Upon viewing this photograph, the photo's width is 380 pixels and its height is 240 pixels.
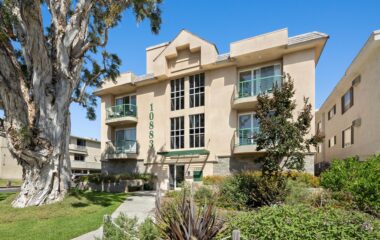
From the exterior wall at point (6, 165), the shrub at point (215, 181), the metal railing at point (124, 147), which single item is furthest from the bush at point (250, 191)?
the exterior wall at point (6, 165)

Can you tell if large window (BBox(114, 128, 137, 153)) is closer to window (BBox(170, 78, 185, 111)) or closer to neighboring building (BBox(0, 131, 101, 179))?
window (BBox(170, 78, 185, 111))

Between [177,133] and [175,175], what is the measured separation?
3.70 metres

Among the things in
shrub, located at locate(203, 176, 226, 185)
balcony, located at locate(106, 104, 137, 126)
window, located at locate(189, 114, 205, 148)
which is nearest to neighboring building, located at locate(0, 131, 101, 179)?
balcony, located at locate(106, 104, 137, 126)

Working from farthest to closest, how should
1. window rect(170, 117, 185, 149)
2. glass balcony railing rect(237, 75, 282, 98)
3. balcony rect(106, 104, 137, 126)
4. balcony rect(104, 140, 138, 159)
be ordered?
1. balcony rect(106, 104, 137, 126)
2. balcony rect(104, 140, 138, 159)
3. window rect(170, 117, 185, 149)
4. glass balcony railing rect(237, 75, 282, 98)

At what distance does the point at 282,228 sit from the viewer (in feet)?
17.7

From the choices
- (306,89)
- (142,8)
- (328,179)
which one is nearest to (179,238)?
(328,179)

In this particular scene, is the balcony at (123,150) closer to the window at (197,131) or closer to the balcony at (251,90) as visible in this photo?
the window at (197,131)

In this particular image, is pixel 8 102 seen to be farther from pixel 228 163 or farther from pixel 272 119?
pixel 228 163

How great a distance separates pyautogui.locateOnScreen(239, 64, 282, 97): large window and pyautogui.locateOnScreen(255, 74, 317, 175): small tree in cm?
618

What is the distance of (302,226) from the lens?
5.39m

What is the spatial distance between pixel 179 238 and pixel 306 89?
14.9m

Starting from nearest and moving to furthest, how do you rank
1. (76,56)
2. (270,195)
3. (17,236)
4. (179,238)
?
1. (179,238)
2. (17,236)
3. (270,195)
4. (76,56)

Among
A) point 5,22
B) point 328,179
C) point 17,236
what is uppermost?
point 5,22

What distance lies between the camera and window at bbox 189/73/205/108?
69.0 ft
